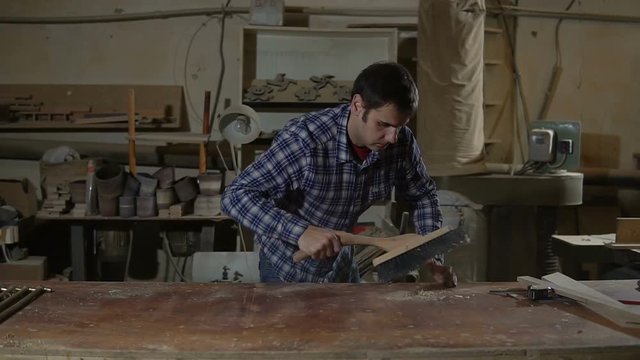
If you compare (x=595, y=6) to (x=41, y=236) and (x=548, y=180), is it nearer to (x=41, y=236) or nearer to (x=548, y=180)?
(x=548, y=180)

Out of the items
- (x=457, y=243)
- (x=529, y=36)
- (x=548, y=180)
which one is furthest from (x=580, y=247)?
(x=529, y=36)

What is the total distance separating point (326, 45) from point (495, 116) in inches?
49.6

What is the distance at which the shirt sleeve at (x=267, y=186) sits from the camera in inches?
75.5

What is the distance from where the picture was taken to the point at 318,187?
2.08 metres

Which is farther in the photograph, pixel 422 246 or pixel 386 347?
pixel 422 246

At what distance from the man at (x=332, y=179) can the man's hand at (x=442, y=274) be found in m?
0.20

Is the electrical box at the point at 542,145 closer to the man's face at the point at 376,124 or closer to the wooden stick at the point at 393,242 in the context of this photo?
the man's face at the point at 376,124

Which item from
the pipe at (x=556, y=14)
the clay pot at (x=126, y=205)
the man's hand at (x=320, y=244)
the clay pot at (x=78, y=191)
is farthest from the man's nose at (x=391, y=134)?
the pipe at (x=556, y=14)

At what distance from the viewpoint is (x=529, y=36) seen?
426 cm

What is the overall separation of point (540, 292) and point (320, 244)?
0.65 metres

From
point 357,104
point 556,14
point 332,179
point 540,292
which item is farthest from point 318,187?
point 556,14

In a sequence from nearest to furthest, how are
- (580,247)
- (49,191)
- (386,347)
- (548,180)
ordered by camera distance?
1. (386,347)
2. (580,247)
3. (548,180)
4. (49,191)

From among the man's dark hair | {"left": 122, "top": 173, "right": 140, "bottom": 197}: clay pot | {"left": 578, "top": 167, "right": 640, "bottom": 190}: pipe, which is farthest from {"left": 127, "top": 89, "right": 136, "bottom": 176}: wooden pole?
{"left": 578, "top": 167, "right": 640, "bottom": 190}: pipe

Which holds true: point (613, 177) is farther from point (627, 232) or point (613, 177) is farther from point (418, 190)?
point (418, 190)
